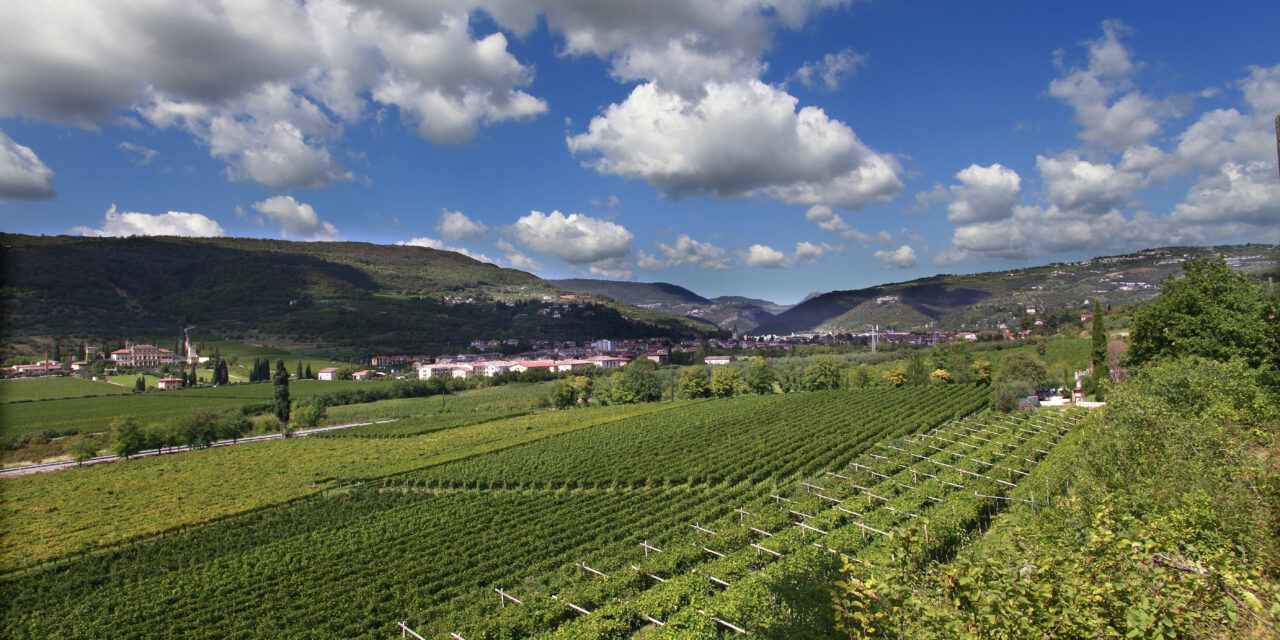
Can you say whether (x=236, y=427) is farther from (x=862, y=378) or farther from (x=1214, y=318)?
(x=1214, y=318)

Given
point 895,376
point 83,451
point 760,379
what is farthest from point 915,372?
point 83,451

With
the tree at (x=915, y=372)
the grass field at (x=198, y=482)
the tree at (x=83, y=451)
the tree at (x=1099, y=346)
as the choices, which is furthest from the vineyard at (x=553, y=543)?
the tree at (x=915, y=372)

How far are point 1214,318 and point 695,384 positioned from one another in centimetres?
5413

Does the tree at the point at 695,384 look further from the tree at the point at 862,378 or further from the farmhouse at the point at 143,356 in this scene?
the farmhouse at the point at 143,356

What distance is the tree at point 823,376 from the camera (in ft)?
243

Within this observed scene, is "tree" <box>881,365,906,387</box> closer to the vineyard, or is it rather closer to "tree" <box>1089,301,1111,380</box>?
"tree" <box>1089,301,1111,380</box>

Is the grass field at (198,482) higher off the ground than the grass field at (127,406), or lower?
lower

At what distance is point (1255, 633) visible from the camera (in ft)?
15.4

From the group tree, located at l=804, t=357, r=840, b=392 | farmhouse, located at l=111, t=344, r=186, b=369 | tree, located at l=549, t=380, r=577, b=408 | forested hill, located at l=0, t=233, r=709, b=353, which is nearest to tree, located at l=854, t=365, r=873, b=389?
tree, located at l=804, t=357, r=840, b=392

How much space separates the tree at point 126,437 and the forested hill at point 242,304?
28892mm

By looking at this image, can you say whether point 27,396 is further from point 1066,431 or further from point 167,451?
point 1066,431

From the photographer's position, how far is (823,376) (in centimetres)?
7412

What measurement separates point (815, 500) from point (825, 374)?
54405 mm

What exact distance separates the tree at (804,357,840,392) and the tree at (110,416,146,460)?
7428 centimetres
